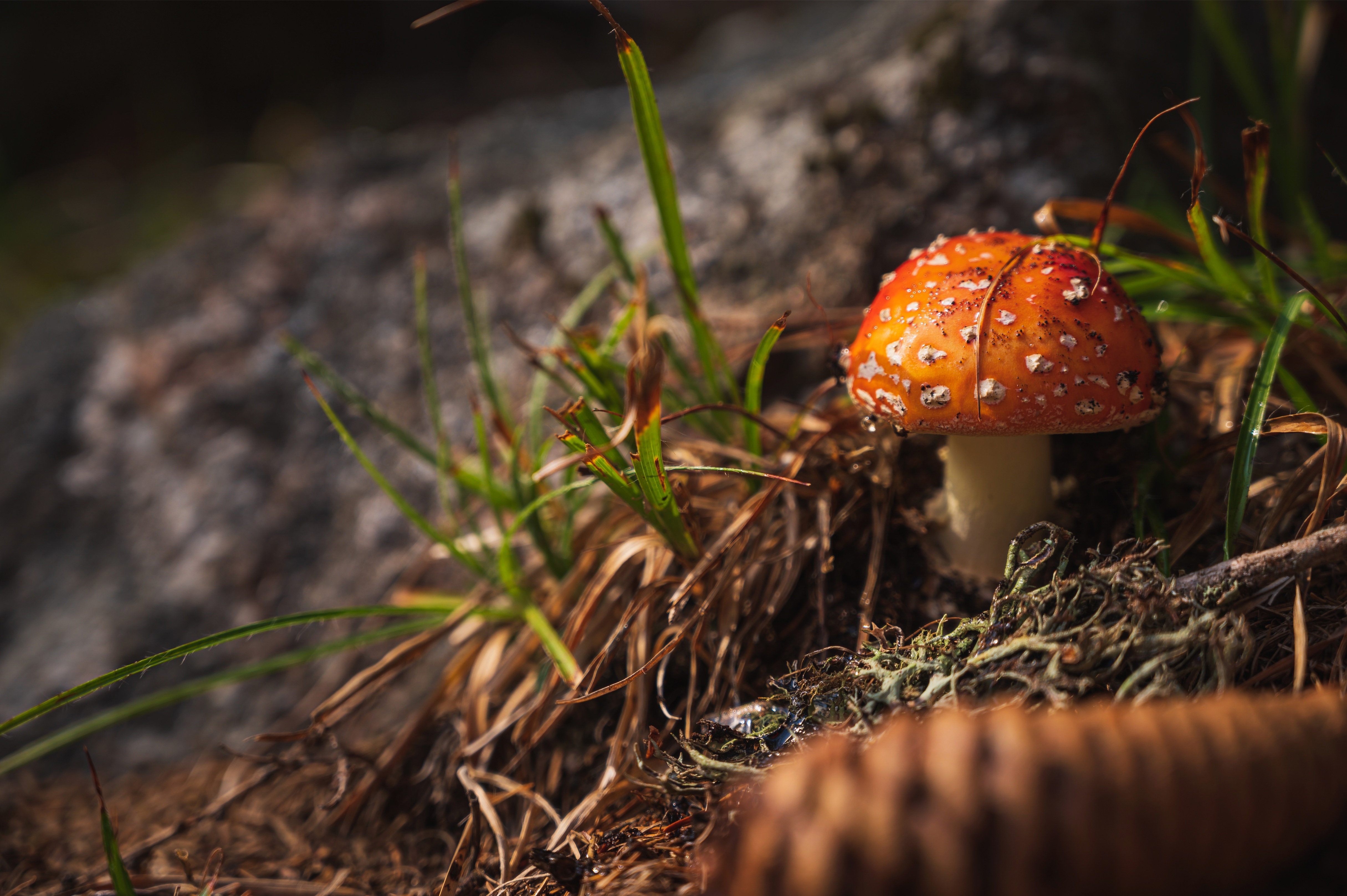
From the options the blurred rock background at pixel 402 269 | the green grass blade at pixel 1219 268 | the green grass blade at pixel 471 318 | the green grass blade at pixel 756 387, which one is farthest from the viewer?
the blurred rock background at pixel 402 269

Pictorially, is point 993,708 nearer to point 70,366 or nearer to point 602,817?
point 602,817

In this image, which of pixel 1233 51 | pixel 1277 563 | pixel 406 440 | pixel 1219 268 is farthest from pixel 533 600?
pixel 1233 51

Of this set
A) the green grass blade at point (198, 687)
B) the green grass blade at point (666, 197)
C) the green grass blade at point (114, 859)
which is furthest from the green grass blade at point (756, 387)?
the green grass blade at point (114, 859)


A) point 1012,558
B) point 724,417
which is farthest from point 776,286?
point 1012,558

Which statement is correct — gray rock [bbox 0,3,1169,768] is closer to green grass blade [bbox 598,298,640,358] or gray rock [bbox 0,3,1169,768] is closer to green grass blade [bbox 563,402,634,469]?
green grass blade [bbox 598,298,640,358]

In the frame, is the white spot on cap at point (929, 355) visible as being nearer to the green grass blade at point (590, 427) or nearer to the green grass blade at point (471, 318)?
the green grass blade at point (590, 427)

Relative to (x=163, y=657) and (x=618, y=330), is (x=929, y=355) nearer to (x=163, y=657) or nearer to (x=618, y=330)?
(x=618, y=330)
